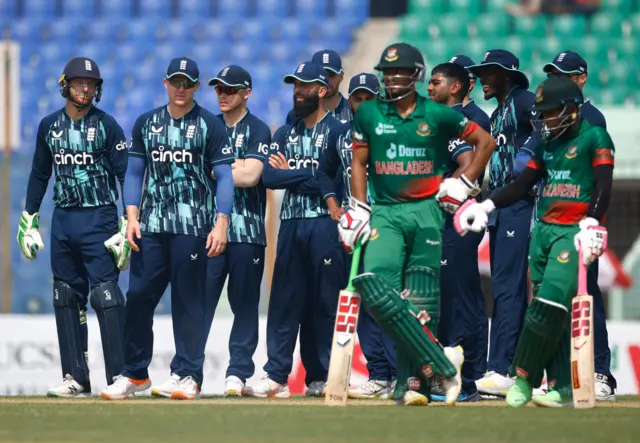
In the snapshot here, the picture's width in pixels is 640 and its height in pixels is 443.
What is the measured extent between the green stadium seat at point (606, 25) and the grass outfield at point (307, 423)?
10574 millimetres

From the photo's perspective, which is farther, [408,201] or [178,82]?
[178,82]

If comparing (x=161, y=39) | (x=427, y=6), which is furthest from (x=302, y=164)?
(x=161, y=39)

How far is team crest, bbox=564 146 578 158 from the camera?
7.10m

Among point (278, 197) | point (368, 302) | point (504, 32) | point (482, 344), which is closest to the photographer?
point (368, 302)

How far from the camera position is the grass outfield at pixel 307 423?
532cm

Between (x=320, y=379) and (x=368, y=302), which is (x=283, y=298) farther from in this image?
(x=368, y=302)

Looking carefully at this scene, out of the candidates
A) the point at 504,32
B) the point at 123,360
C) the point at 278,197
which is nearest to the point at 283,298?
the point at 123,360

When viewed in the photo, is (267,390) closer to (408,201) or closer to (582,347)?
(408,201)

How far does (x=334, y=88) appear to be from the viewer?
9164 mm

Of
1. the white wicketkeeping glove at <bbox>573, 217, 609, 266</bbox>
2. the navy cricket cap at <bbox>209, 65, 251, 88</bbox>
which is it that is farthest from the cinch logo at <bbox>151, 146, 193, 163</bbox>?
the white wicketkeeping glove at <bbox>573, 217, 609, 266</bbox>

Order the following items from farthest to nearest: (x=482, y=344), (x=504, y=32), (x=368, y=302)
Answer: (x=504, y=32) → (x=482, y=344) → (x=368, y=302)

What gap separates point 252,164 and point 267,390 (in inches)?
55.0

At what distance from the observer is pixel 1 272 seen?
14.1 metres

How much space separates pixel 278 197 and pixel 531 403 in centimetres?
595
